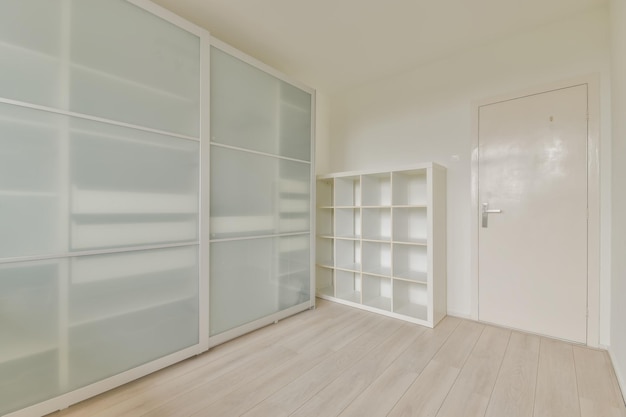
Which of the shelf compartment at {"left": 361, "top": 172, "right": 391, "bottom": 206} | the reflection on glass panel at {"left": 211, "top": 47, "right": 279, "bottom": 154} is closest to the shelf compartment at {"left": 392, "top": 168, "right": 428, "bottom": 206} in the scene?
the shelf compartment at {"left": 361, "top": 172, "right": 391, "bottom": 206}

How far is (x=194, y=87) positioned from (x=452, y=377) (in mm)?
2455

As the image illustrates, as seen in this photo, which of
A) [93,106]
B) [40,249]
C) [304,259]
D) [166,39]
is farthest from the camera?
[304,259]

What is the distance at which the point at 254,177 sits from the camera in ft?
7.31

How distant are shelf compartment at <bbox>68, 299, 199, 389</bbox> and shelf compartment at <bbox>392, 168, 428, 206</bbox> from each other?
6.58 ft

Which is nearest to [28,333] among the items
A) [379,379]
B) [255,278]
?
[255,278]

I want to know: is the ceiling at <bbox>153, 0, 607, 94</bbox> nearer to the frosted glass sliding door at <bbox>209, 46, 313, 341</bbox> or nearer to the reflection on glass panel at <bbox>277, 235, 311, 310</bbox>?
the frosted glass sliding door at <bbox>209, 46, 313, 341</bbox>

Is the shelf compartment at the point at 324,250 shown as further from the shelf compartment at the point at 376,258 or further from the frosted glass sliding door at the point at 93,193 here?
the frosted glass sliding door at the point at 93,193

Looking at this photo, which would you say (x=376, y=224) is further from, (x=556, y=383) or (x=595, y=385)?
(x=595, y=385)

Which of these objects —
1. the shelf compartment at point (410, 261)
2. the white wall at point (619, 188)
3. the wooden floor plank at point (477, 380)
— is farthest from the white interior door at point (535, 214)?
the shelf compartment at point (410, 261)

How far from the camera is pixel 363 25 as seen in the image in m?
2.22

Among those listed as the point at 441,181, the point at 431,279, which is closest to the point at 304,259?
the point at 431,279

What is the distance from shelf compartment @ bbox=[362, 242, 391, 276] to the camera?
283cm

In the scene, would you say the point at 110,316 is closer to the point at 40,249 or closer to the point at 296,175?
the point at 40,249

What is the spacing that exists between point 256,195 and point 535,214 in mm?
2248
